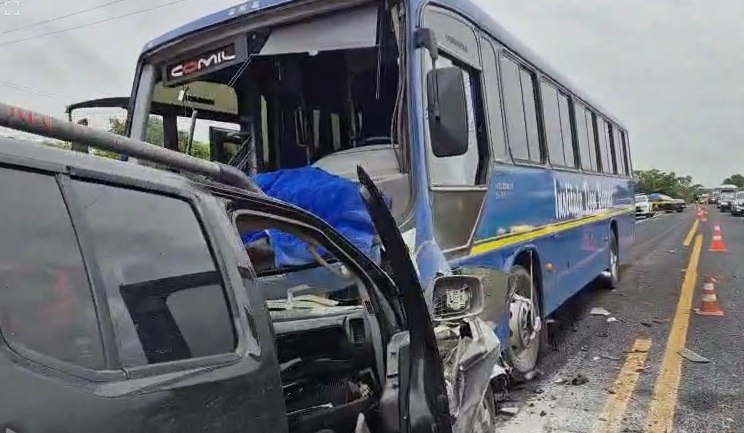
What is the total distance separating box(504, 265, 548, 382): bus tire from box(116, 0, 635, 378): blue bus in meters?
0.02

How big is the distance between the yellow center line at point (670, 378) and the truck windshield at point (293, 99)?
2.42 meters

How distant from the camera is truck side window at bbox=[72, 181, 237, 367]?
1637mm

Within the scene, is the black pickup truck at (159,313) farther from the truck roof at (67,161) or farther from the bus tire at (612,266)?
the bus tire at (612,266)

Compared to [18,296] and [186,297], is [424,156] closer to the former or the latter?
[186,297]

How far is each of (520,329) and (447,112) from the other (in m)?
2.37

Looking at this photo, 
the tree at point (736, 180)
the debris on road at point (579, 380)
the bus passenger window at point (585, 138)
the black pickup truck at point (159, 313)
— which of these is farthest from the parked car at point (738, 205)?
the tree at point (736, 180)

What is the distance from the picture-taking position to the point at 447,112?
13.4 ft

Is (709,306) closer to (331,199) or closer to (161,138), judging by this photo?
Result: (331,199)

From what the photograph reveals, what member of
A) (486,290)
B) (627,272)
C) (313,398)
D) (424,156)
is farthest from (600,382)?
(627,272)

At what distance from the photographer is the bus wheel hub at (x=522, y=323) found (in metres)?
5.62

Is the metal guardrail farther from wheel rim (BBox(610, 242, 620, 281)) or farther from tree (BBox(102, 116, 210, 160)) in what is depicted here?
wheel rim (BBox(610, 242, 620, 281))

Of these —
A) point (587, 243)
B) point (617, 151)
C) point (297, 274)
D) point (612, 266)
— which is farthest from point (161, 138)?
point (617, 151)

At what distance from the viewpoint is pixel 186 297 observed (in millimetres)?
1846

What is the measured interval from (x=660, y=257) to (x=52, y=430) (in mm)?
16729
